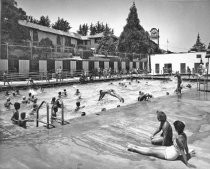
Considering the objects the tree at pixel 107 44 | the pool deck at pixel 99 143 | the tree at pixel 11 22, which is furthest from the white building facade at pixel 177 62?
the pool deck at pixel 99 143

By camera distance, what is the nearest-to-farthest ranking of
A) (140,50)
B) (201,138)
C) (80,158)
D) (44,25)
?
(80,158) < (201,138) < (44,25) < (140,50)

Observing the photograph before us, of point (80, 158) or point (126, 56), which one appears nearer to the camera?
point (80, 158)

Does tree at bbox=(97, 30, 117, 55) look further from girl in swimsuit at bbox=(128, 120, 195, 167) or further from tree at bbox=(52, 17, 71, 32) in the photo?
girl in swimsuit at bbox=(128, 120, 195, 167)

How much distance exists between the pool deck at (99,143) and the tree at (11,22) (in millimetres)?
20830

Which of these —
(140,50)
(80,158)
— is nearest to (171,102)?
(80,158)

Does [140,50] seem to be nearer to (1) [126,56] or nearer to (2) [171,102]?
(1) [126,56]

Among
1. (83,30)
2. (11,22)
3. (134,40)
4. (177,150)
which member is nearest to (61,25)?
(134,40)

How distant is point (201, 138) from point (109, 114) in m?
3.45

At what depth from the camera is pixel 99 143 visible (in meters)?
5.98

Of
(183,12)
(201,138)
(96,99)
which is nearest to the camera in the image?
(201,138)

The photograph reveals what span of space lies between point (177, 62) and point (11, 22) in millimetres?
24600

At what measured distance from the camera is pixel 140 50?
152 feet

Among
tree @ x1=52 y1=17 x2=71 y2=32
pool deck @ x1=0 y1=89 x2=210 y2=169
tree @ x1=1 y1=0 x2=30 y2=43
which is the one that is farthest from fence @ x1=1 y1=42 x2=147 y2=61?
pool deck @ x1=0 y1=89 x2=210 y2=169

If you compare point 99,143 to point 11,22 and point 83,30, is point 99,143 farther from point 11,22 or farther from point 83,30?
point 83,30
